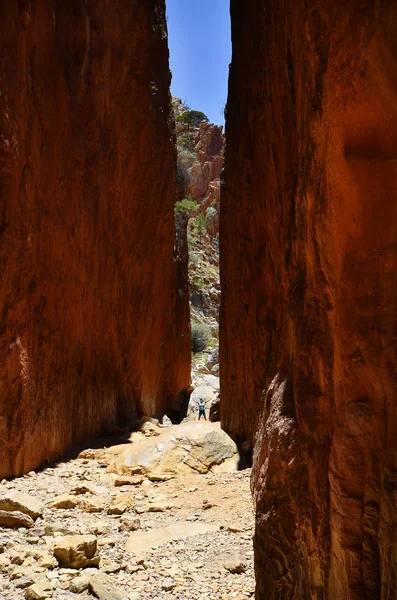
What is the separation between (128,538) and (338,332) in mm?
3898

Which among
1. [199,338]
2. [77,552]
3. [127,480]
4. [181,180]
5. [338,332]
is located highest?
[181,180]

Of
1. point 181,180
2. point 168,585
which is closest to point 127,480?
point 168,585

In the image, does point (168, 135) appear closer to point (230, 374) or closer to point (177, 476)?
point (230, 374)

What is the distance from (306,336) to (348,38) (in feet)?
6.39

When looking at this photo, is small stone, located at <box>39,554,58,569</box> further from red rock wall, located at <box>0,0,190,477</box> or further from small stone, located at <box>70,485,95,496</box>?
red rock wall, located at <box>0,0,190,477</box>

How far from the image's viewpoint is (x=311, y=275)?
12.6ft

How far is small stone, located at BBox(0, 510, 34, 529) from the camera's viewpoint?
5.99 m

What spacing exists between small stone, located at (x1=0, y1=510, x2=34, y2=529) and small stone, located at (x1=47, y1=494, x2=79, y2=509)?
2.48 feet

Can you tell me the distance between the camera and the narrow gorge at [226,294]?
128 inches

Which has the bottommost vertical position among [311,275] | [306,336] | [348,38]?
[306,336]

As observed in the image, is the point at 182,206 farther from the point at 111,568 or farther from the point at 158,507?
the point at 111,568

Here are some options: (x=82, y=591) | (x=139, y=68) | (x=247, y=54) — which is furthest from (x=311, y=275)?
(x=139, y=68)

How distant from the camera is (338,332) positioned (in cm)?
344

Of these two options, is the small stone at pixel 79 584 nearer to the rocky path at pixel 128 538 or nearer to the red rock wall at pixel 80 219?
the rocky path at pixel 128 538
